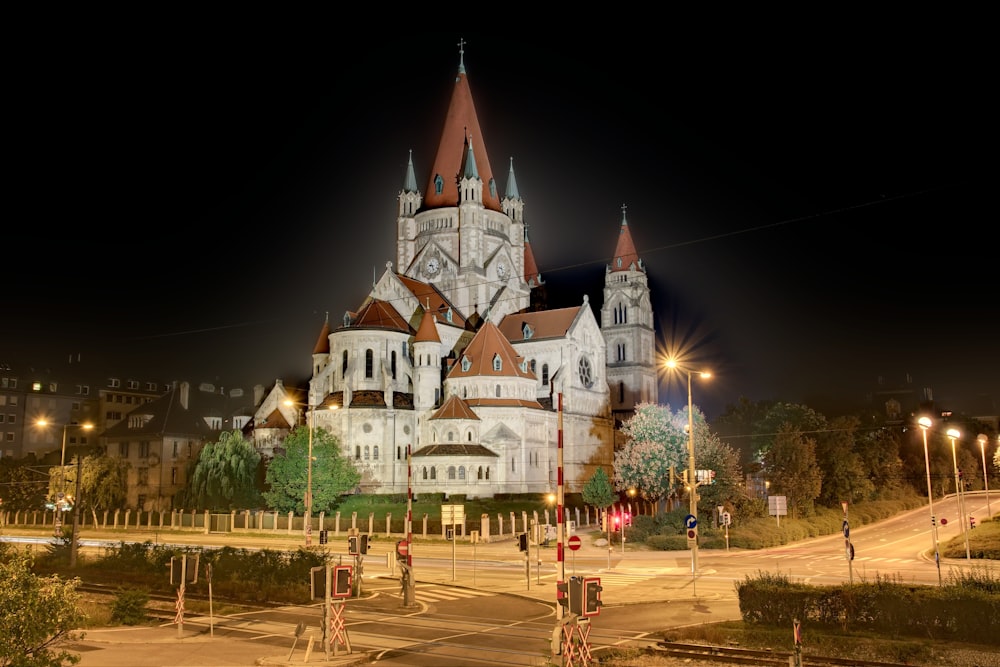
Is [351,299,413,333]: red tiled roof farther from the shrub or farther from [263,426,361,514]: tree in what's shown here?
the shrub

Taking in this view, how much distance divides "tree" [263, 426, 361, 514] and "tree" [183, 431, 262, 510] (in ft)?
18.2

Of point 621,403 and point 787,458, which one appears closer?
point 787,458

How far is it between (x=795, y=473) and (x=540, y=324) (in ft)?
123

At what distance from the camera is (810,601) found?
20906mm

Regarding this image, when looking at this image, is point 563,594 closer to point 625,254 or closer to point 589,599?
point 589,599

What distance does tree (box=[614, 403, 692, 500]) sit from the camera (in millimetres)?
62781

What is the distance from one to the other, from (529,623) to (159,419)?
71107mm

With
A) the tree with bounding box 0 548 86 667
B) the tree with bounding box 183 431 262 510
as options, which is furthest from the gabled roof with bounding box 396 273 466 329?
the tree with bounding box 0 548 86 667

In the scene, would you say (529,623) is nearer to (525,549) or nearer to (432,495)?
(525,549)

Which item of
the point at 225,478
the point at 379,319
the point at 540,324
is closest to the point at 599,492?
the point at 540,324

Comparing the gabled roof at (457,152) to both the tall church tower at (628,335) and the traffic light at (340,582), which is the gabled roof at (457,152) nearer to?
the tall church tower at (628,335)

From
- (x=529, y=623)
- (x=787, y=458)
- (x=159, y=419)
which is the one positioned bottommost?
(x=529, y=623)

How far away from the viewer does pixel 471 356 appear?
80062 mm

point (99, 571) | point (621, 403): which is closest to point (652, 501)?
point (621, 403)
